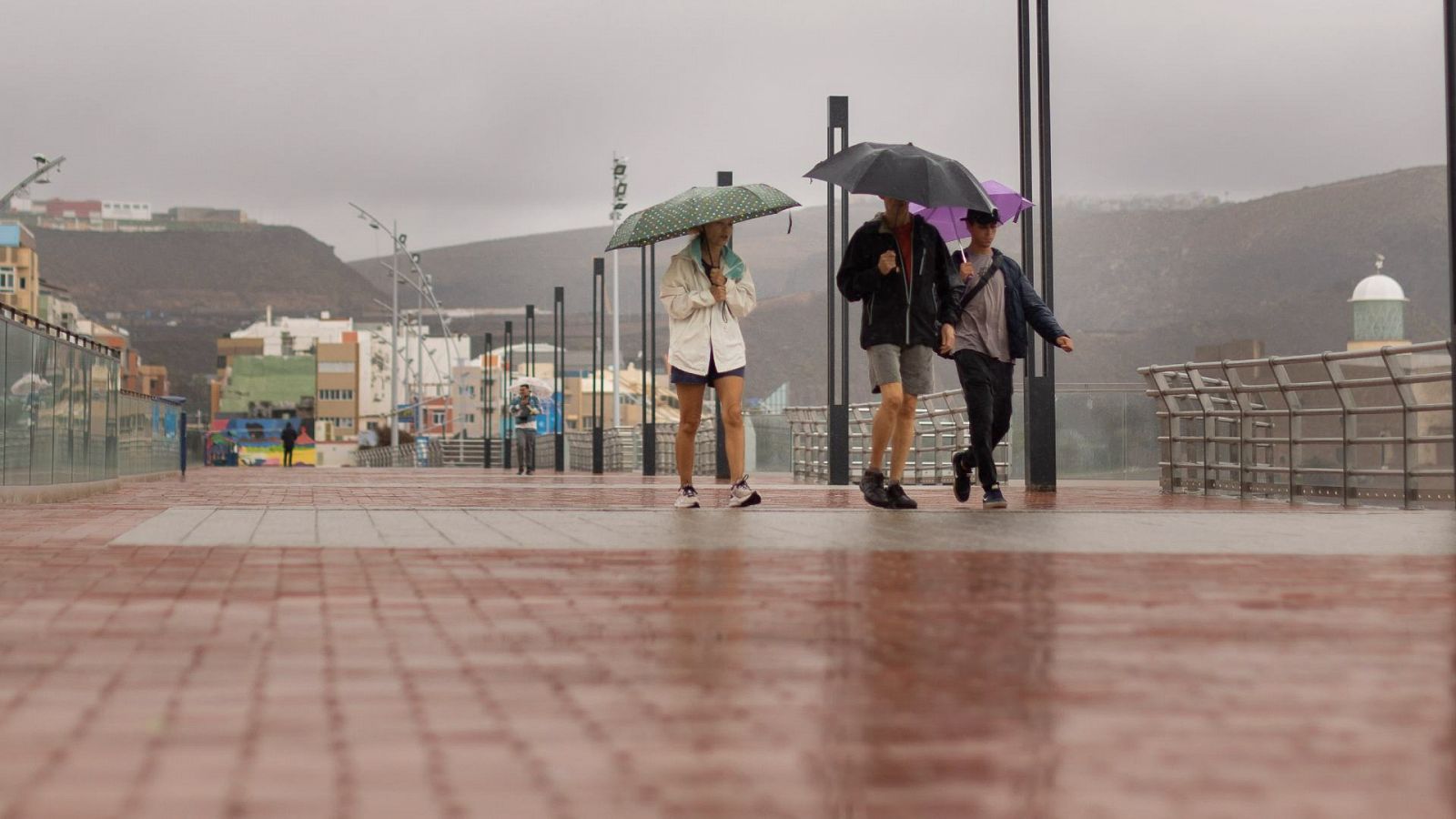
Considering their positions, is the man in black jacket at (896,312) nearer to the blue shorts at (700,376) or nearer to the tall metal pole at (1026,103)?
the blue shorts at (700,376)

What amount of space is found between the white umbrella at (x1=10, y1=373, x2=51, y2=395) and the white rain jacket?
21.6 ft

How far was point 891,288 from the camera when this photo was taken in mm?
10977

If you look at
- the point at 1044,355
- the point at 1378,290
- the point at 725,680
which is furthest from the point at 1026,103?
the point at 1378,290

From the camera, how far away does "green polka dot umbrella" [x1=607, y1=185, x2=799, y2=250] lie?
460 inches

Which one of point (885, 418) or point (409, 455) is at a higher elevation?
point (885, 418)

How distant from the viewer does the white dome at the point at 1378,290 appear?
12456 centimetres

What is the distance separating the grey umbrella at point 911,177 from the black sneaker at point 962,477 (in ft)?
5.19

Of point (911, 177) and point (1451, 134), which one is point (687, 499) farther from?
point (1451, 134)

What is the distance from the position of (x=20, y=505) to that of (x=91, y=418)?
19.7ft

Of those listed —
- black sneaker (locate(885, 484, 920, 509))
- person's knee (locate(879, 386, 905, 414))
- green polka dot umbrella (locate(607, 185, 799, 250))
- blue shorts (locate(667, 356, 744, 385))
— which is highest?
green polka dot umbrella (locate(607, 185, 799, 250))

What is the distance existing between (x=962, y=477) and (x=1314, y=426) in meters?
4.09

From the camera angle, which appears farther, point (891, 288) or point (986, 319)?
point (986, 319)

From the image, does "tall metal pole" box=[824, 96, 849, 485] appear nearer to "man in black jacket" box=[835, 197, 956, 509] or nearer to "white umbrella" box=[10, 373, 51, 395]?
"white umbrella" box=[10, 373, 51, 395]

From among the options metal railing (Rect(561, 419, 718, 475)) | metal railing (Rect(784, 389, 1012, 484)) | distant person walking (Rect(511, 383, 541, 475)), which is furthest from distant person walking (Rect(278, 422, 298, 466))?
metal railing (Rect(784, 389, 1012, 484))
